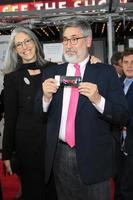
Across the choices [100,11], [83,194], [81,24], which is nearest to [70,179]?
[83,194]

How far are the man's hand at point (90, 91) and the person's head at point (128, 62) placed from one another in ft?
5.75

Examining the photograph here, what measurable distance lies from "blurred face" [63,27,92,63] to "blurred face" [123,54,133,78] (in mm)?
1581

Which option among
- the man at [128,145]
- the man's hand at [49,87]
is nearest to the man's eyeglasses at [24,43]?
the man's hand at [49,87]

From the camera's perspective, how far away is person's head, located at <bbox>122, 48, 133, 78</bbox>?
376 centimetres

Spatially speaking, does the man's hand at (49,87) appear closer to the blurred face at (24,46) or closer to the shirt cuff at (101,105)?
the shirt cuff at (101,105)

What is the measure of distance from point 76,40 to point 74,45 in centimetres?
3

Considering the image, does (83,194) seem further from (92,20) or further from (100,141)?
(92,20)

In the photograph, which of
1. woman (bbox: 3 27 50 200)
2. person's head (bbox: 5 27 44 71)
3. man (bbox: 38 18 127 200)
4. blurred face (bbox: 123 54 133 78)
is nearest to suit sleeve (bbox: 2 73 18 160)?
woman (bbox: 3 27 50 200)

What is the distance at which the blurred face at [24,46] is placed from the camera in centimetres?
290

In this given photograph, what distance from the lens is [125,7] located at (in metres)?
4.10

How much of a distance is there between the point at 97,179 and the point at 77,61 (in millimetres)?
660

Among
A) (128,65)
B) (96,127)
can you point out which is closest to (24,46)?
(96,127)

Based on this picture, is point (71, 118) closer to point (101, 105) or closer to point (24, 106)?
point (101, 105)

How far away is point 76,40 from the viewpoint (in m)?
2.21
